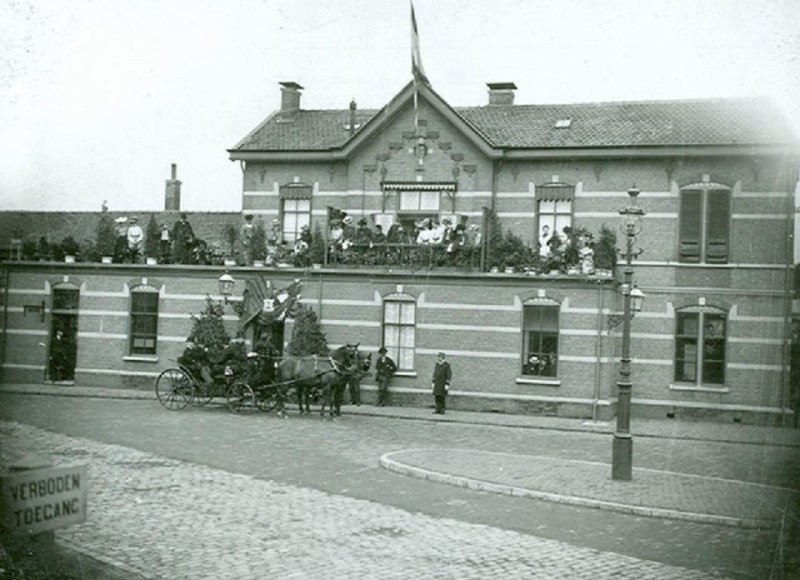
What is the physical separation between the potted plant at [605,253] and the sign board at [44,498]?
802 inches

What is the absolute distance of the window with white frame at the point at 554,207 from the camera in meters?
26.7

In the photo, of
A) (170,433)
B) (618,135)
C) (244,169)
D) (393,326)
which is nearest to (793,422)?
(618,135)

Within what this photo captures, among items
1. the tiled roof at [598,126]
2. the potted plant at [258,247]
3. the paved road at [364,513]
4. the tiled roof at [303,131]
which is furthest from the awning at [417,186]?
the paved road at [364,513]

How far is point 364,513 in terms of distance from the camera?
1127 centimetres

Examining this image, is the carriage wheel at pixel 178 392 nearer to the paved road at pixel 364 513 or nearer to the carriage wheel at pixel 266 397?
the carriage wheel at pixel 266 397

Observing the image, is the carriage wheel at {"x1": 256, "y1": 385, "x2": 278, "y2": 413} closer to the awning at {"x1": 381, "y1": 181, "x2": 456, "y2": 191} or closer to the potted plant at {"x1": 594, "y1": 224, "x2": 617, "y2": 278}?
the awning at {"x1": 381, "y1": 181, "x2": 456, "y2": 191}

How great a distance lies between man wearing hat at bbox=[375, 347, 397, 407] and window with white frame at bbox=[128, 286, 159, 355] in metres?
7.66

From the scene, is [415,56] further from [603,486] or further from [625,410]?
[603,486]

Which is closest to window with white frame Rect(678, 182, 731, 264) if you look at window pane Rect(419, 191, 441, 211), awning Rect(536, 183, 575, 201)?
awning Rect(536, 183, 575, 201)

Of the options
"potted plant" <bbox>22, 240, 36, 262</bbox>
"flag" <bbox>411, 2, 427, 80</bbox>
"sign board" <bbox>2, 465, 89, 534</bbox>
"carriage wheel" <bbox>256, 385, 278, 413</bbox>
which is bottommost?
"carriage wheel" <bbox>256, 385, 278, 413</bbox>

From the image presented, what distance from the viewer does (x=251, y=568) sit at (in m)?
8.50

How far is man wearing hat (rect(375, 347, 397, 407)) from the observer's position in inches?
998

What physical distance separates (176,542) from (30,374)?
2145 cm

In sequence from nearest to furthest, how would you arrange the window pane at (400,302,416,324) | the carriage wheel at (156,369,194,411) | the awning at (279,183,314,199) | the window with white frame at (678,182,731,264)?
the carriage wheel at (156,369,194,411) < the window with white frame at (678,182,731,264) < the window pane at (400,302,416,324) < the awning at (279,183,314,199)
